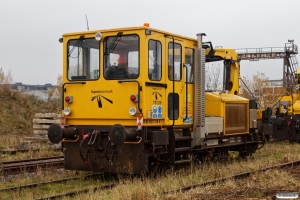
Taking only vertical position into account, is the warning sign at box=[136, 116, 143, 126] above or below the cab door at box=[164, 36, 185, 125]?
below

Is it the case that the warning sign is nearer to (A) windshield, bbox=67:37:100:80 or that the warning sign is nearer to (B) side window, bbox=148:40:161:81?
(B) side window, bbox=148:40:161:81

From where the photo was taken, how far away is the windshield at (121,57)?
32.8ft

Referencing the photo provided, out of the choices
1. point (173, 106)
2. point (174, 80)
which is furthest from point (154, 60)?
→ point (173, 106)

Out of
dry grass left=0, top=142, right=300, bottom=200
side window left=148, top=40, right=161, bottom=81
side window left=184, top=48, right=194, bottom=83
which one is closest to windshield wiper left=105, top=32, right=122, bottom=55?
side window left=148, top=40, right=161, bottom=81

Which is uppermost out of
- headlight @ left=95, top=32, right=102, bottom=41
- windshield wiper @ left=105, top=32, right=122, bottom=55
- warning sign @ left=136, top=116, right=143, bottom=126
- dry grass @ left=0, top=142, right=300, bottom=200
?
headlight @ left=95, top=32, right=102, bottom=41

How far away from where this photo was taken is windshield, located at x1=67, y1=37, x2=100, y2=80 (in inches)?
414

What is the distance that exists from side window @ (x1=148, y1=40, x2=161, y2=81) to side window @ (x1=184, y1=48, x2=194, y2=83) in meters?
1.10

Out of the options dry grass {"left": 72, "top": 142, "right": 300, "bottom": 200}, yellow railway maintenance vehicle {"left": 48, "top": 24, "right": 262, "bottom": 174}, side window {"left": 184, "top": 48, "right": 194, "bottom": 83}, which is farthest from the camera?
side window {"left": 184, "top": 48, "right": 194, "bottom": 83}

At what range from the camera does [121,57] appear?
1017 cm

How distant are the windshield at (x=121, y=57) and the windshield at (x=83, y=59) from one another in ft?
0.98

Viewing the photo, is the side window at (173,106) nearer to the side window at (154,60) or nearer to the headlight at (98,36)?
the side window at (154,60)

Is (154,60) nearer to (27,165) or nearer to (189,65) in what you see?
(189,65)

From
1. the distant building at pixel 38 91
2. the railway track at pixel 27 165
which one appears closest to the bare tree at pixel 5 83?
the distant building at pixel 38 91

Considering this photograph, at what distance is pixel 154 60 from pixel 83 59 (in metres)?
1.64
